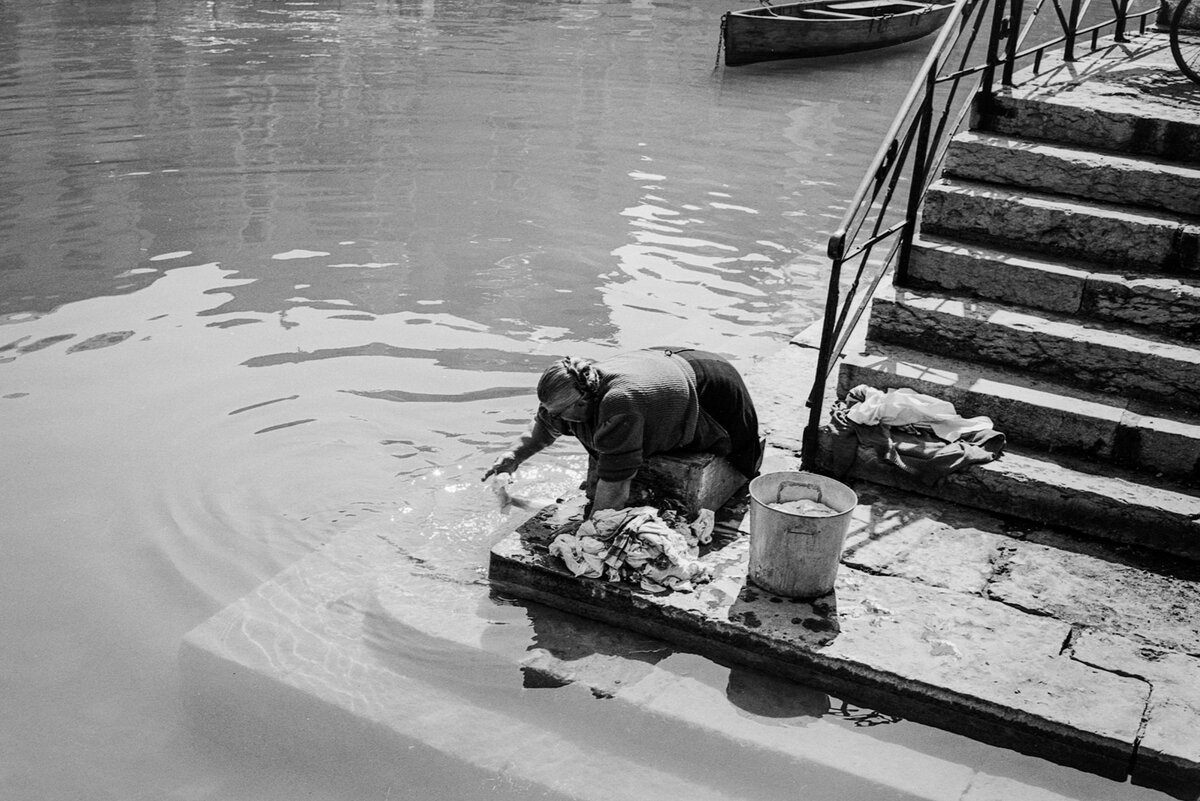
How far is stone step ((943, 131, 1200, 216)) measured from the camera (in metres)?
6.13

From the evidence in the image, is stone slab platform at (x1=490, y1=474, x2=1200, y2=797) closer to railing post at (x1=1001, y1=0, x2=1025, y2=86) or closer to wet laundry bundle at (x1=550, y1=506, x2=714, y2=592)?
wet laundry bundle at (x1=550, y1=506, x2=714, y2=592)

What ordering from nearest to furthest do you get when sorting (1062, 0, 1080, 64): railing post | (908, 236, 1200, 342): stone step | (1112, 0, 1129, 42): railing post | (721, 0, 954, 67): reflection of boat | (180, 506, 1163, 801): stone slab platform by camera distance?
(180, 506, 1163, 801): stone slab platform → (908, 236, 1200, 342): stone step → (1062, 0, 1080, 64): railing post → (1112, 0, 1129, 42): railing post → (721, 0, 954, 67): reflection of boat

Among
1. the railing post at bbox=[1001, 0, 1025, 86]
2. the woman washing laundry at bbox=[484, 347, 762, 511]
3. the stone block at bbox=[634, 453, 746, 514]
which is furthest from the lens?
the railing post at bbox=[1001, 0, 1025, 86]

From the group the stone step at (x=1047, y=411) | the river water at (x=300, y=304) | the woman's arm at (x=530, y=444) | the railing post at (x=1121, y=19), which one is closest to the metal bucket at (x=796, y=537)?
the river water at (x=300, y=304)

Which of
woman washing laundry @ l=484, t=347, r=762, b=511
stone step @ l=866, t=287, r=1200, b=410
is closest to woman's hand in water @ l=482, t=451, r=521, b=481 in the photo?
woman washing laundry @ l=484, t=347, r=762, b=511

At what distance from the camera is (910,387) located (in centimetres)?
592

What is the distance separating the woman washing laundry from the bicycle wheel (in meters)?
3.78

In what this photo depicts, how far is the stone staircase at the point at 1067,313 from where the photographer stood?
536cm

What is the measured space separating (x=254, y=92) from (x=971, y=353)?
14.1m

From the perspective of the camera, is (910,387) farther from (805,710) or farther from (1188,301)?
(805,710)

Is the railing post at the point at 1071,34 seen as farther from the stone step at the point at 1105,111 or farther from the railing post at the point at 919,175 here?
the railing post at the point at 919,175

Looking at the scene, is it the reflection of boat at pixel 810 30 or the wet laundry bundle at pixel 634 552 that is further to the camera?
the reflection of boat at pixel 810 30

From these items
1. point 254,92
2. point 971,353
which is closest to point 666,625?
point 971,353

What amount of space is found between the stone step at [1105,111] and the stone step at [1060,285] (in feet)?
3.12
